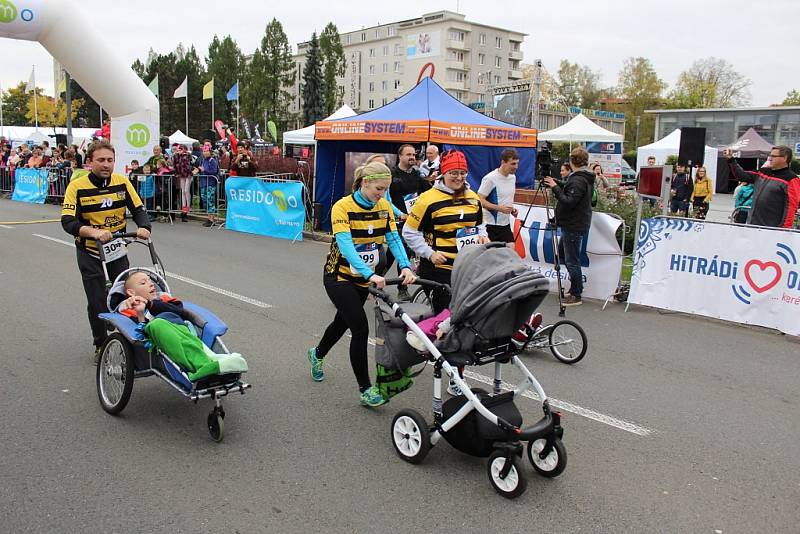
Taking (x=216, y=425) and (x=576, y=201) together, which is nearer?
(x=216, y=425)

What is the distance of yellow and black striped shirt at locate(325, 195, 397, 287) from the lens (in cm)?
503

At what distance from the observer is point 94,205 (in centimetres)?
588

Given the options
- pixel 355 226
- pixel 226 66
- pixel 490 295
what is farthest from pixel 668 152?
pixel 226 66

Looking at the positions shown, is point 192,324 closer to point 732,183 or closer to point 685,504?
point 685,504

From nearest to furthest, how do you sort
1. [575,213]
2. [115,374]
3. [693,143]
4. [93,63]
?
[115,374] → [575,213] → [693,143] → [93,63]

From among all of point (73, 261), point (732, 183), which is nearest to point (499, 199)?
point (73, 261)

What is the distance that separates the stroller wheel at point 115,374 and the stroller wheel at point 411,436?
6.28ft

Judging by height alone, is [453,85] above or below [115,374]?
above

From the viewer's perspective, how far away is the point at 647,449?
15.1 ft

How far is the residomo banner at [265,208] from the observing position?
14930 millimetres

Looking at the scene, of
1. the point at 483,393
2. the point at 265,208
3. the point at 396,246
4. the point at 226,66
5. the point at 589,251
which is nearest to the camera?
the point at 483,393

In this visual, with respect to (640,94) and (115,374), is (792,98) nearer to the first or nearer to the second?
(640,94)

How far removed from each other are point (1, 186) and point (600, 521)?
29132mm

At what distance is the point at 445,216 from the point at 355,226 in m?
0.92
